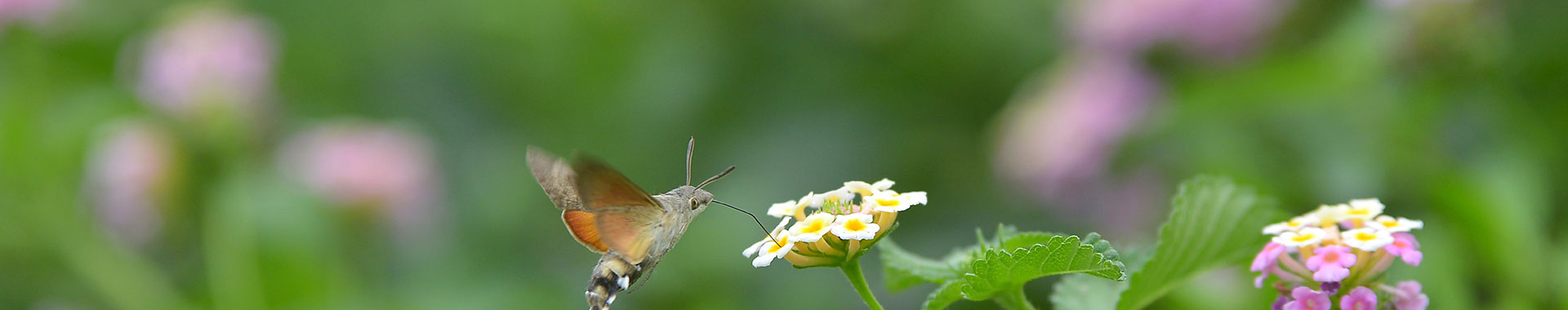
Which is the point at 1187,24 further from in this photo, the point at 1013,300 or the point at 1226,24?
the point at 1013,300

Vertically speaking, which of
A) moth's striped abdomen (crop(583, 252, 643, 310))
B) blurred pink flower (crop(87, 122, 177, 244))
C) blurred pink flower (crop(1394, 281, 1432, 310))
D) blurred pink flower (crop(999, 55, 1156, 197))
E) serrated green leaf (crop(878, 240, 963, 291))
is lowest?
moth's striped abdomen (crop(583, 252, 643, 310))

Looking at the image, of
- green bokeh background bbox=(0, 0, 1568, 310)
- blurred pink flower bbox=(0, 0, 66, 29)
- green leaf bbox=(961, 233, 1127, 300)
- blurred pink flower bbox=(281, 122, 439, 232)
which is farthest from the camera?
blurred pink flower bbox=(281, 122, 439, 232)

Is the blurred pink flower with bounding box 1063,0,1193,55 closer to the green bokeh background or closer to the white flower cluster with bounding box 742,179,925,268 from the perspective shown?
the green bokeh background

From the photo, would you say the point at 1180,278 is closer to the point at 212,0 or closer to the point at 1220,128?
the point at 1220,128

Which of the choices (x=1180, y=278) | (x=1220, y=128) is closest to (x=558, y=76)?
(x=1220, y=128)

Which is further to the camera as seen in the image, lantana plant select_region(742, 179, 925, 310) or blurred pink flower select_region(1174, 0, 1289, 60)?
blurred pink flower select_region(1174, 0, 1289, 60)

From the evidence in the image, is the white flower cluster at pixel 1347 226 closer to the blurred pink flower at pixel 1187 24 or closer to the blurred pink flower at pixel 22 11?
the blurred pink flower at pixel 1187 24

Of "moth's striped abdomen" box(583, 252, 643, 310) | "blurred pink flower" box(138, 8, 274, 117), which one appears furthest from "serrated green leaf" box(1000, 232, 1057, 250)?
"blurred pink flower" box(138, 8, 274, 117)
